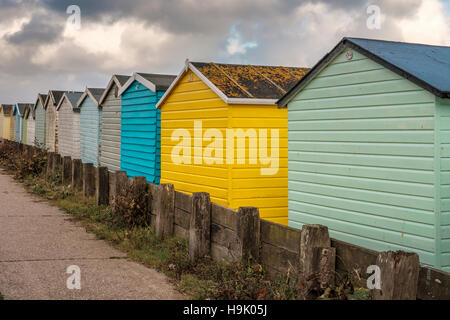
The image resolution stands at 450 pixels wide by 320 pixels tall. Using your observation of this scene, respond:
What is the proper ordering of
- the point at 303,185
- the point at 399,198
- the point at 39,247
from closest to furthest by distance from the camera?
1. the point at 399,198
2. the point at 303,185
3. the point at 39,247

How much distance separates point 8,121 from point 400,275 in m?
47.0

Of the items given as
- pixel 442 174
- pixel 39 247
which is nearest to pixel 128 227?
pixel 39 247

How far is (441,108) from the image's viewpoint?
251 inches

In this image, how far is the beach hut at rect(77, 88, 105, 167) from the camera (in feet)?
64.6

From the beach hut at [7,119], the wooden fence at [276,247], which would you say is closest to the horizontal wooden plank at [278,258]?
→ the wooden fence at [276,247]

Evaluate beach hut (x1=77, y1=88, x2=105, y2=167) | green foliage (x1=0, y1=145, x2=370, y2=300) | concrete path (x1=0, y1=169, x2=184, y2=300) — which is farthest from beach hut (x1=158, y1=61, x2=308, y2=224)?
beach hut (x1=77, y1=88, x2=105, y2=167)

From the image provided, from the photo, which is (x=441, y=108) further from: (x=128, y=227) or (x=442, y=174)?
(x=128, y=227)

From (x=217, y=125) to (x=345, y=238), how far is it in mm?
3891

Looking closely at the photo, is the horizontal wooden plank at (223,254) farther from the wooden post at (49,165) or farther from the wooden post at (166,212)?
the wooden post at (49,165)

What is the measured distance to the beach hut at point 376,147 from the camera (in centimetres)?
643

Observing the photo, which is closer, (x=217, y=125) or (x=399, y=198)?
(x=399, y=198)

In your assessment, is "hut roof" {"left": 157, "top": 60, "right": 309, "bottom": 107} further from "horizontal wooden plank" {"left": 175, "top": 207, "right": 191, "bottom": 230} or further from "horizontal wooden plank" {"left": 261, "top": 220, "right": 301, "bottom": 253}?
"horizontal wooden plank" {"left": 261, "top": 220, "right": 301, "bottom": 253}

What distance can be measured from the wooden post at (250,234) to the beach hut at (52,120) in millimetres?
22029

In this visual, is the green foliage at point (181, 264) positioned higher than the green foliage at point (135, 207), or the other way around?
the green foliage at point (135, 207)
